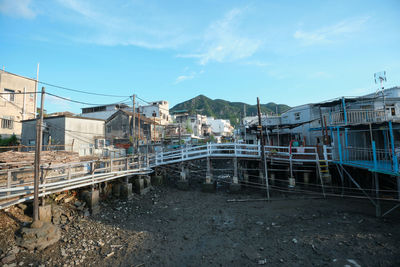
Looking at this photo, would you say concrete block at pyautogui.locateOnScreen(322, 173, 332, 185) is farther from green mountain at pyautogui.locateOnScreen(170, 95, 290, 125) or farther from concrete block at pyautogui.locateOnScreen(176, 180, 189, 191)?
green mountain at pyautogui.locateOnScreen(170, 95, 290, 125)

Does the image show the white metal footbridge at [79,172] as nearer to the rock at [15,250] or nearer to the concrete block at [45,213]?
the concrete block at [45,213]

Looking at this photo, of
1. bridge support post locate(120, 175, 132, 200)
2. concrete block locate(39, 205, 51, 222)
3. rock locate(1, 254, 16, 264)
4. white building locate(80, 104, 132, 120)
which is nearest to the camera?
rock locate(1, 254, 16, 264)

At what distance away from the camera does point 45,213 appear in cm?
921

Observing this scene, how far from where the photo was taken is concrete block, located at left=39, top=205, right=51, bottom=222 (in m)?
9.10

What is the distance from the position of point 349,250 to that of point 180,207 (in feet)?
29.7

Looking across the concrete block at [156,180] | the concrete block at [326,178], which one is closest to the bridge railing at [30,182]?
the concrete block at [156,180]

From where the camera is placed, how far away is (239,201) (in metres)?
14.1

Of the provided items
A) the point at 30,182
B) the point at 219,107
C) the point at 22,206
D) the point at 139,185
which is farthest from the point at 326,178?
the point at 219,107

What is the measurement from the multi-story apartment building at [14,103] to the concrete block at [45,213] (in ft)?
81.5

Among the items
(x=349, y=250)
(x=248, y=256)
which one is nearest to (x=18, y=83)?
(x=248, y=256)

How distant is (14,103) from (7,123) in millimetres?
2911

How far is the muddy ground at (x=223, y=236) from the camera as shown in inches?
307

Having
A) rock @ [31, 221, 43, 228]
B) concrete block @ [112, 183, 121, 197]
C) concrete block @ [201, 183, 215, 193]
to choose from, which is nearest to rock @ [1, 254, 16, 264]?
rock @ [31, 221, 43, 228]

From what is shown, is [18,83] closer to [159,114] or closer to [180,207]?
[159,114]
